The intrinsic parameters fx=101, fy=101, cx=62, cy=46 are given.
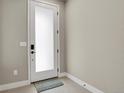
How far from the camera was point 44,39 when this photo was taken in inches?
133

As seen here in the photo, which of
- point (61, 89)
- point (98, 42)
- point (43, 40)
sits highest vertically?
point (43, 40)

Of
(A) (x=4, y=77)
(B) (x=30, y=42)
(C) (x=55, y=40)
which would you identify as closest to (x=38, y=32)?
(B) (x=30, y=42)

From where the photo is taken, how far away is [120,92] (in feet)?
6.52

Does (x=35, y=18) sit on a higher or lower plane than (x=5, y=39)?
higher

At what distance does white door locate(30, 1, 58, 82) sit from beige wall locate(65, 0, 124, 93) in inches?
24.7

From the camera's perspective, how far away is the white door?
318cm

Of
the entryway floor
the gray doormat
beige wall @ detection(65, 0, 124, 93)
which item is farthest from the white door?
beige wall @ detection(65, 0, 124, 93)

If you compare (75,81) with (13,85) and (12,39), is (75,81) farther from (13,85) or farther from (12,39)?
(12,39)

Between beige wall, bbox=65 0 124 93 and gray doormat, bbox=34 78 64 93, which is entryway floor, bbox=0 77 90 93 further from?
beige wall, bbox=65 0 124 93

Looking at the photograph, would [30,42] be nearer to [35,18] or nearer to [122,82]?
[35,18]

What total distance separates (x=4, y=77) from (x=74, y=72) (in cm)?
207

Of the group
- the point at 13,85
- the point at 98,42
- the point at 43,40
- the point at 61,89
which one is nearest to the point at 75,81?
the point at 61,89

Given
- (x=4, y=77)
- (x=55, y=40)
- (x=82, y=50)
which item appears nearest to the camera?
(x=4, y=77)

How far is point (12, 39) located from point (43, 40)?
36.8 inches
